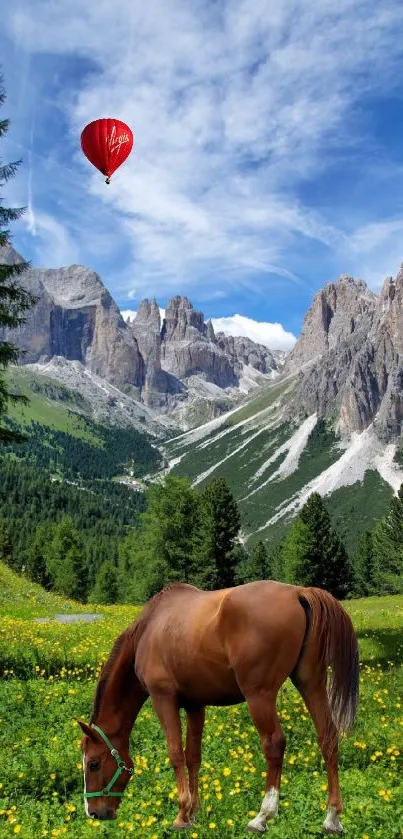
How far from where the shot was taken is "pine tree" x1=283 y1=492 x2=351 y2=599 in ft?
215

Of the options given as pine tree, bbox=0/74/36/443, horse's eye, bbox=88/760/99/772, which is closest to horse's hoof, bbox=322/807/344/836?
horse's eye, bbox=88/760/99/772

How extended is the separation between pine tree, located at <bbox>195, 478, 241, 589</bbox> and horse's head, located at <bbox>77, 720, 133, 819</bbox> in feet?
165

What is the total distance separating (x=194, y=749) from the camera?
7.00 m

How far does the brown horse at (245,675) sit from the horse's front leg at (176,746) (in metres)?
0.01

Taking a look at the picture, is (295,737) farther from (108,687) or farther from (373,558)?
(373,558)

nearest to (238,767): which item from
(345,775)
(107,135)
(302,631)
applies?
(345,775)

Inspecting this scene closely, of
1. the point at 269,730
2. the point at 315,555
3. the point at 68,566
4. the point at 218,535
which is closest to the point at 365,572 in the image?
the point at 315,555

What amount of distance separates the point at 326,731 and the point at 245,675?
1258mm

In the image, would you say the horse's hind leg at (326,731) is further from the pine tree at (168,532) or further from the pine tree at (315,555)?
the pine tree at (315,555)

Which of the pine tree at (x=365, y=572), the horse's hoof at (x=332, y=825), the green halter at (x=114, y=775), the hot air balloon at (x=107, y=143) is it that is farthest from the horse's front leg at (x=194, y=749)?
the pine tree at (x=365, y=572)

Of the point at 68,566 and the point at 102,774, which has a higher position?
the point at 102,774

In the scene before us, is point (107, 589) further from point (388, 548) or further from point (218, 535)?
point (388, 548)

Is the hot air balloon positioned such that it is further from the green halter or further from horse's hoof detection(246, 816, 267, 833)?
horse's hoof detection(246, 816, 267, 833)

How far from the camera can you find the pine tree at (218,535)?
57188 mm
